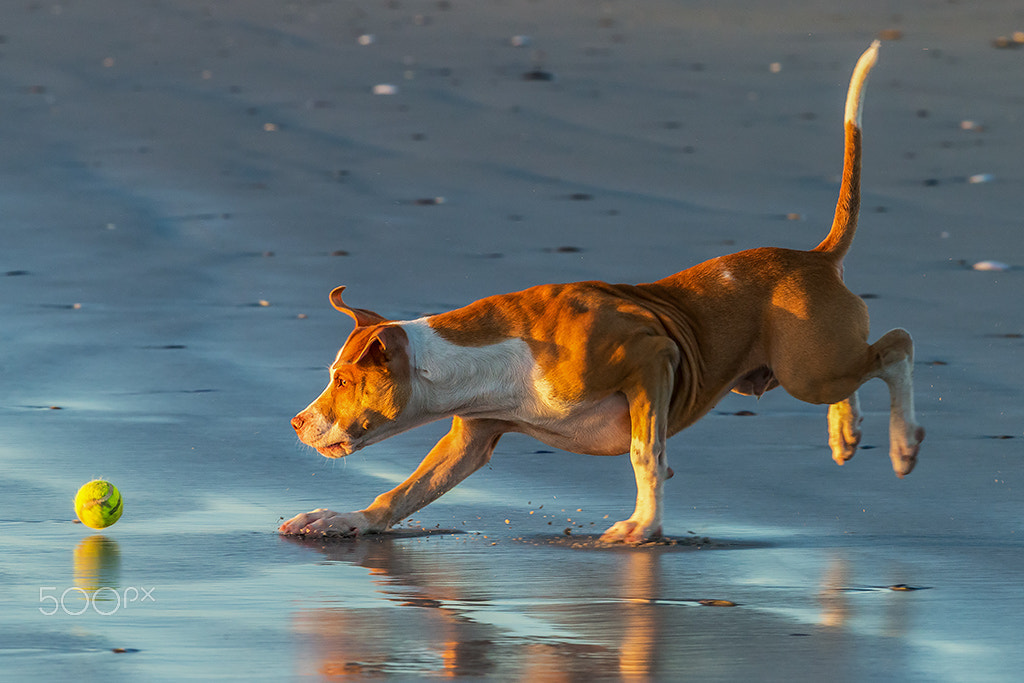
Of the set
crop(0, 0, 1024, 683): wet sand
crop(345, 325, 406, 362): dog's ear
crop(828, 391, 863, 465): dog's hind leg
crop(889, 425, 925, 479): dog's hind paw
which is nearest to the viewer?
crop(0, 0, 1024, 683): wet sand

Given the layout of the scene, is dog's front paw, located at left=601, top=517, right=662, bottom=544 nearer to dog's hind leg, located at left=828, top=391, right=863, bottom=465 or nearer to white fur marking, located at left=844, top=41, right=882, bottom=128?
dog's hind leg, located at left=828, top=391, right=863, bottom=465

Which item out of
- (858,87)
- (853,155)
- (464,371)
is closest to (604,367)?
(464,371)

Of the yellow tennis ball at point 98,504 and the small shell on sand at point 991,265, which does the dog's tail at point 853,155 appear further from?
the small shell on sand at point 991,265

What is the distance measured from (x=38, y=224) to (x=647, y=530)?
7.75 meters

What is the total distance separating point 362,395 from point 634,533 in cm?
100

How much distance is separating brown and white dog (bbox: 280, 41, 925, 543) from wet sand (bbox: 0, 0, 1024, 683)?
10.8 inches

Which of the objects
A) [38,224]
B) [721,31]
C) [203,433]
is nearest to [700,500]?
[203,433]

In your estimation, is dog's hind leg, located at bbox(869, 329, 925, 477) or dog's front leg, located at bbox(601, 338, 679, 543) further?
dog's hind leg, located at bbox(869, 329, 925, 477)

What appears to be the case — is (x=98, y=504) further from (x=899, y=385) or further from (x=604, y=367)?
(x=899, y=385)

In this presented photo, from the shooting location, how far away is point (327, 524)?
283 inches

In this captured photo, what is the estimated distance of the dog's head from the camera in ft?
23.0

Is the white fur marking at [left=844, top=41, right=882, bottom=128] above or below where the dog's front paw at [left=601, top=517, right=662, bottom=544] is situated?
above

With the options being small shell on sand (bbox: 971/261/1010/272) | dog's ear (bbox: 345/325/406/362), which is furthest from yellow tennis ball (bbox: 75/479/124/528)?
small shell on sand (bbox: 971/261/1010/272)

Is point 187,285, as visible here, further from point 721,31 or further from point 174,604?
point 721,31
